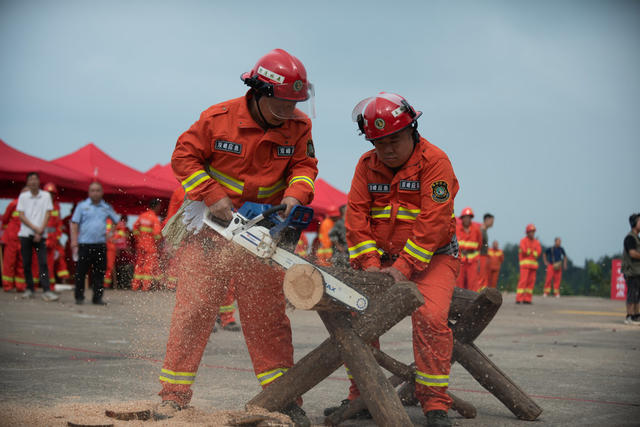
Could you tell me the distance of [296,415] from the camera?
3.80 meters

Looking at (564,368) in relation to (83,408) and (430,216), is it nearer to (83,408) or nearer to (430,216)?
(430,216)

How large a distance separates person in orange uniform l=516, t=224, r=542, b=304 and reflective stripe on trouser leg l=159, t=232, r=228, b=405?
15424mm

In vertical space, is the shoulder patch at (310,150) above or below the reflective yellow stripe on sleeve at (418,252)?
above

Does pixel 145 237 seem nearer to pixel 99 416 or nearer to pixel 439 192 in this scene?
pixel 99 416

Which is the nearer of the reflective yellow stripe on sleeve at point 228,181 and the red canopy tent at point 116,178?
the reflective yellow stripe on sleeve at point 228,181

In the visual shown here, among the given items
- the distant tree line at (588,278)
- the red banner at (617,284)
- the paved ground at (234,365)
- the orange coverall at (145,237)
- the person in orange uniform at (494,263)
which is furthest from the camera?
the distant tree line at (588,278)

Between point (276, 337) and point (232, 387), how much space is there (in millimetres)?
1123

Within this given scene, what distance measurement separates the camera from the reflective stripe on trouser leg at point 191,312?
12.7ft

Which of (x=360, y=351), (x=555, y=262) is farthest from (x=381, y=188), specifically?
(x=555, y=262)

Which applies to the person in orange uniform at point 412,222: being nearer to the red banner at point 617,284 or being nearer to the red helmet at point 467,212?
the red helmet at point 467,212

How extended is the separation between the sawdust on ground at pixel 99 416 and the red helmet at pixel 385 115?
1708mm

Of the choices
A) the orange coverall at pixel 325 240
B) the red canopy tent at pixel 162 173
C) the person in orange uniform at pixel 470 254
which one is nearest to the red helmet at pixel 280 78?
the orange coverall at pixel 325 240

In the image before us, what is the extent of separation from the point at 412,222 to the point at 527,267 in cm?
1496

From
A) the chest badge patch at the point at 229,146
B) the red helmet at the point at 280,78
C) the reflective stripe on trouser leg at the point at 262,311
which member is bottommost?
the reflective stripe on trouser leg at the point at 262,311
